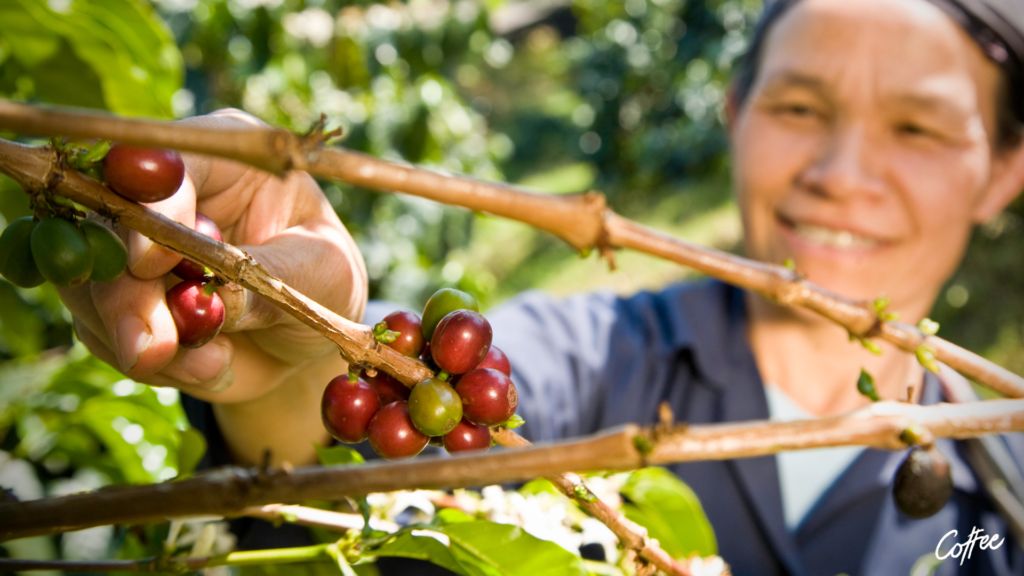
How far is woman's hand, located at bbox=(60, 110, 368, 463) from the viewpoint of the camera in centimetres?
49

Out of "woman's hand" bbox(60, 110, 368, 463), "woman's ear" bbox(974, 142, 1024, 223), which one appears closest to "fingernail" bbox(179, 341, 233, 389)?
"woman's hand" bbox(60, 110, 368, 463)

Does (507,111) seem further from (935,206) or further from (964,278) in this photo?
(935,206)

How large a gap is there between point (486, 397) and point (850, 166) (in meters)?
1.19

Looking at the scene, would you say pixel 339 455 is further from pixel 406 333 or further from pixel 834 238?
pixel 834 238

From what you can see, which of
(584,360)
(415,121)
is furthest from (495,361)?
(415,121)

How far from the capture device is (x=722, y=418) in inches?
61.4

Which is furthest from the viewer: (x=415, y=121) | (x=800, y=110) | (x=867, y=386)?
(x=415, y=121)

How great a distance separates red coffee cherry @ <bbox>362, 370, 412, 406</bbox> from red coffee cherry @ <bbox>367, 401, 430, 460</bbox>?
4 cm

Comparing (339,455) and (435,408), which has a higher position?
(435,408)

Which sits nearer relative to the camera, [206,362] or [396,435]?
[396,435]

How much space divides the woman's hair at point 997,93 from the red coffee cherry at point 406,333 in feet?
4.65

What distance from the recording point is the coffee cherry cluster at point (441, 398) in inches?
17.3

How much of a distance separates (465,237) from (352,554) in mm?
3047

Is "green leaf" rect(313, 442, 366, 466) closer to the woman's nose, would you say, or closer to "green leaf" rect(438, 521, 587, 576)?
"green leaf" rect(438, 521, 587, 576)
